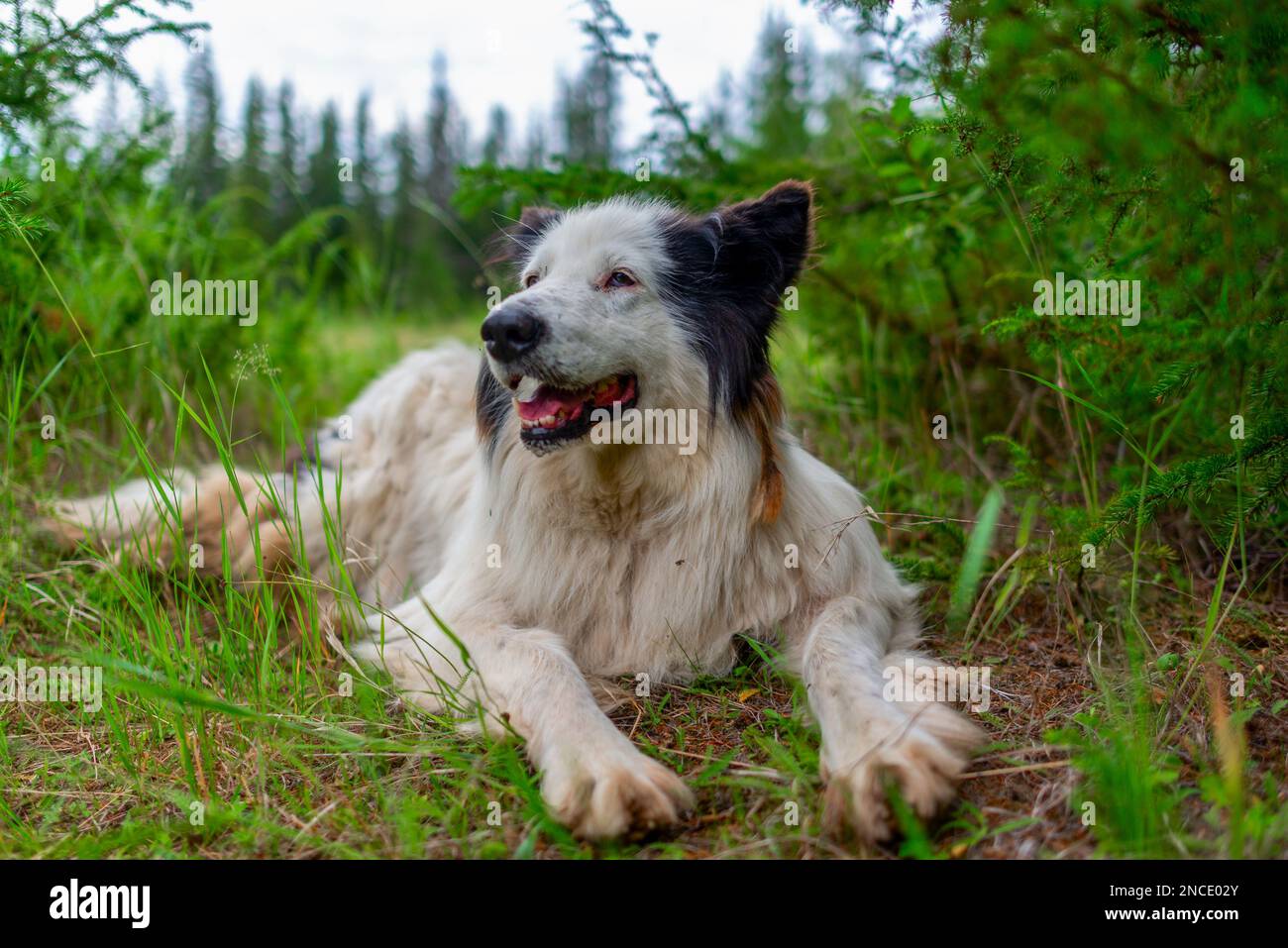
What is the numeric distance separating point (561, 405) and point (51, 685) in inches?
76.5

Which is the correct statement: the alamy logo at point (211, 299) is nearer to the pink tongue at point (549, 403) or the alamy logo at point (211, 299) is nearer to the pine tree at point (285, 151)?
the pink tongue at point (549, 403)

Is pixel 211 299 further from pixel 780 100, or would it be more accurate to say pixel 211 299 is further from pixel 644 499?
pixel 780 100

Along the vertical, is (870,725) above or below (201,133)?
below

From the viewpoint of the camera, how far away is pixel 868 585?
3121mm

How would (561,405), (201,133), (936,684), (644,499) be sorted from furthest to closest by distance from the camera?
1. (201,133)
2. (644,499)
3. (561,405)
4. (936,684)

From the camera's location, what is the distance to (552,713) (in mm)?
2416

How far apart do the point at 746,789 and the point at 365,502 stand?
2758mm

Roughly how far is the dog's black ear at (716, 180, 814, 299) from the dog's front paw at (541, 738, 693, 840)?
5.61 ft

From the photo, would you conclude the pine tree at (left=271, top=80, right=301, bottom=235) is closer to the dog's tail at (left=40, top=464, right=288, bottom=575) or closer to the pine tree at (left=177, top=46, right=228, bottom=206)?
the pine tree at (left=177, top=46, right=228, bottom=206)

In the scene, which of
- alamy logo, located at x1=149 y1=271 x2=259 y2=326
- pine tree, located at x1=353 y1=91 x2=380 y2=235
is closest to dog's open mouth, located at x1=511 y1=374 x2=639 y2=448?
alamy logo, located at x1=149 y1=271 x2=259 y2=326

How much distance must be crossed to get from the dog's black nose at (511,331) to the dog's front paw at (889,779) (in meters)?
1.47

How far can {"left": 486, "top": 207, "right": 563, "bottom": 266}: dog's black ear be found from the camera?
11.6 feet

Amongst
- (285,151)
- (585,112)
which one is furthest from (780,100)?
(285,151)
